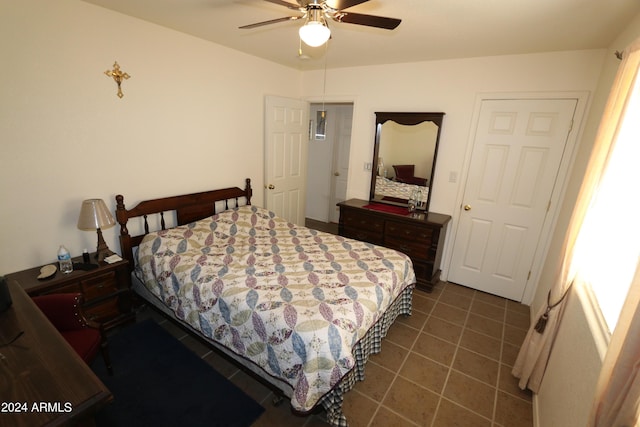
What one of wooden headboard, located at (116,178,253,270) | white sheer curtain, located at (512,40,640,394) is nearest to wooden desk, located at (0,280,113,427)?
wooden headboard, located at (116,178,253,270)

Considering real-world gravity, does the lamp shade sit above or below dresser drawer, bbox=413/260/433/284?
above

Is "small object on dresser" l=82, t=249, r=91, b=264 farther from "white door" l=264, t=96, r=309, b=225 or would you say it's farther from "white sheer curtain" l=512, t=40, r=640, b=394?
"white sheer curtain" l=512, t=40, r=640, b=394

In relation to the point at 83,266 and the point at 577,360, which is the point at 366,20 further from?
the point at 83,266

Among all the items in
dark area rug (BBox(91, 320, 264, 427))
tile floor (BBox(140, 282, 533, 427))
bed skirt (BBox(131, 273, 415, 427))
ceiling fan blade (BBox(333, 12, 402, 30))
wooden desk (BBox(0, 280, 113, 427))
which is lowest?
dark area rug (BBox(91, 320, 264, 427))

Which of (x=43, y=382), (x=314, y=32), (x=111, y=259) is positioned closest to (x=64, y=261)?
(x=111, y=259)

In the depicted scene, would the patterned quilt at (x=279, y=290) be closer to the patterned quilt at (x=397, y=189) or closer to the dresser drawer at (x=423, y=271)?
the dresser drawer at (x=423, y=271)

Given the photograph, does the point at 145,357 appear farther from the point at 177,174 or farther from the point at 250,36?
the point at 250,36

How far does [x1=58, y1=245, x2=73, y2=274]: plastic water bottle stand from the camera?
209 cm

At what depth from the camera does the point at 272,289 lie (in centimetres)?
198

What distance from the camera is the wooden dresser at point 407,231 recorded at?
3.23 metres

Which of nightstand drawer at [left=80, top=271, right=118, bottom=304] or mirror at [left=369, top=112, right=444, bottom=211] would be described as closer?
nightstand drawer at [left=80, top=271, right=118, bottom=304]

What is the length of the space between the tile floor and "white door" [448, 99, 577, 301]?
0.51 metres

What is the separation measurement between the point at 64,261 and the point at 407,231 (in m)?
3.16

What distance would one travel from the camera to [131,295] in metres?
2.52
